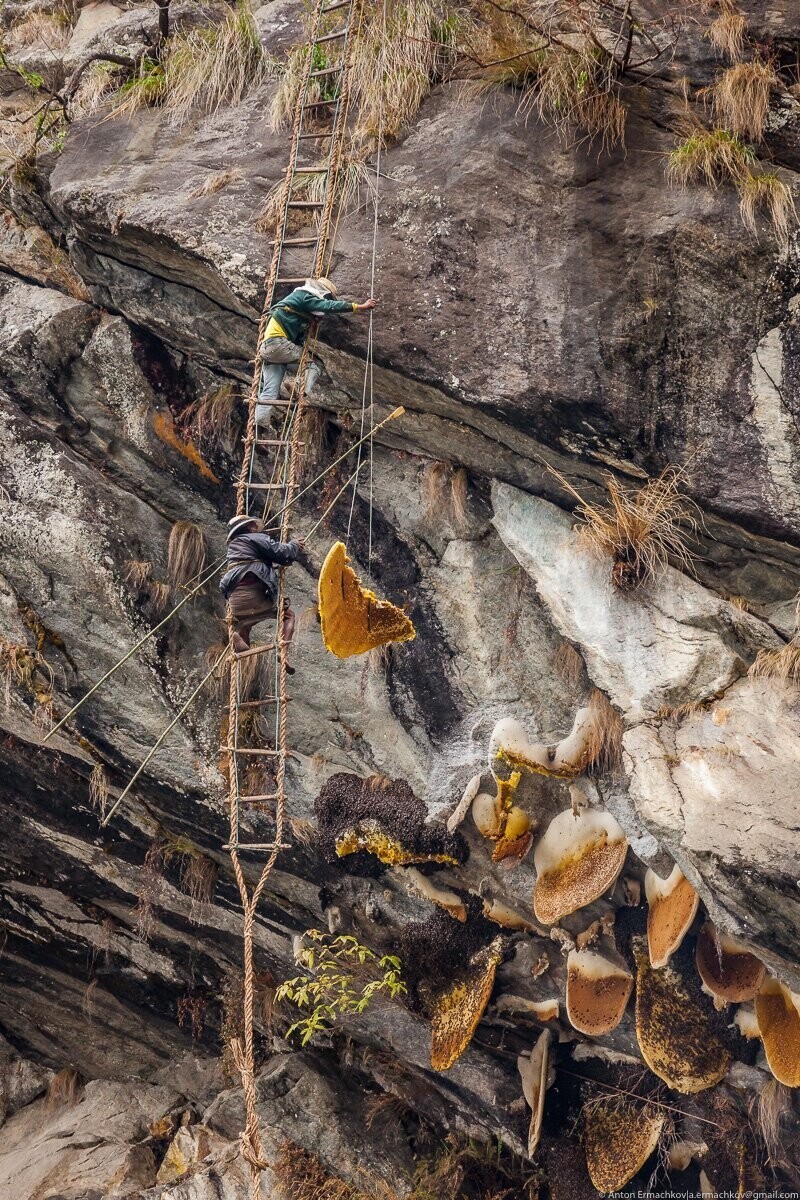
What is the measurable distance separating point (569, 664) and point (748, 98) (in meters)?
3.61

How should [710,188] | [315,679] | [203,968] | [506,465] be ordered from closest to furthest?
[710,188]
[506,465]
[315,679]
[203,968]

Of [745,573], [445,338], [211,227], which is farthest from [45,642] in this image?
[745,573]

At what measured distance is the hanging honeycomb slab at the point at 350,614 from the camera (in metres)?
5.86

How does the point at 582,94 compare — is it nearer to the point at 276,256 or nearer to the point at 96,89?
the point at 276,256

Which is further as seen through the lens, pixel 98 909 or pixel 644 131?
pixel 98 909

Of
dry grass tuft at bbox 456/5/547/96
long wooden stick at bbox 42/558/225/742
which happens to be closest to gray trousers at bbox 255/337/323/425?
long wooden stick at bbox 42/558/225/742

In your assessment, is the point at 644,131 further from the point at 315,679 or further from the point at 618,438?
the point at 315,679

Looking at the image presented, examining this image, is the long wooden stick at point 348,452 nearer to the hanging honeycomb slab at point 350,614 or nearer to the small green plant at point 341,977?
the hanging honeycomb slab at point 350,614

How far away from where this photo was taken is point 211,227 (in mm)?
7004

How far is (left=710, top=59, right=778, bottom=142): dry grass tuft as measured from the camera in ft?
20.1

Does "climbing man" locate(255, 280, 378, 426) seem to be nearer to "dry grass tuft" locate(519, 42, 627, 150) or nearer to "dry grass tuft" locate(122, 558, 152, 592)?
"dry grass tuft" locate(122, 558, 152, 592)

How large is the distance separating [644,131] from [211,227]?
9.41ft

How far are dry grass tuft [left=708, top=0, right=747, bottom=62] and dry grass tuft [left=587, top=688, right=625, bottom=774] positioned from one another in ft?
13.2

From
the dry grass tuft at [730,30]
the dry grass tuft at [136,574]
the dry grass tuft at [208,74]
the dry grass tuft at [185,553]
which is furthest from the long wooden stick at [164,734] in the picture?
the dry grass tuft at [730,30]
